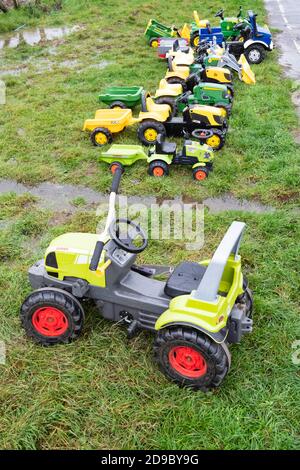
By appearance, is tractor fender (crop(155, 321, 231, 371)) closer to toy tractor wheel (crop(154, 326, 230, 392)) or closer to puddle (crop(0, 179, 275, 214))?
toy tractor wheel (crop(154, 326, 230, 392))

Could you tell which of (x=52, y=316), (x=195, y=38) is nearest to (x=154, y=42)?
(x=195, y=38)

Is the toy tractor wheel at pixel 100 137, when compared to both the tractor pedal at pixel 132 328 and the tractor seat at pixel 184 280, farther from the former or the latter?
the tractor pedal at pixel 132 328

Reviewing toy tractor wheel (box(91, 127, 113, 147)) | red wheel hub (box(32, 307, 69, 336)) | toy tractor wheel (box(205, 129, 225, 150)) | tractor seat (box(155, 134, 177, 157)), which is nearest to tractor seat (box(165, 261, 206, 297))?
red wheel hub (box(32, 307, 69, 336))

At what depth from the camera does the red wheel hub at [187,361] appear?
2758 mm

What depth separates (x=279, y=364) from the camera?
9.93 feet

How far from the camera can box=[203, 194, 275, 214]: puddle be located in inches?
191

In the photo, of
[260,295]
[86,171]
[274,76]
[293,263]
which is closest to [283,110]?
[274,76]

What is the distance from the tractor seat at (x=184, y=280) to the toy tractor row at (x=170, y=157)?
243 cm

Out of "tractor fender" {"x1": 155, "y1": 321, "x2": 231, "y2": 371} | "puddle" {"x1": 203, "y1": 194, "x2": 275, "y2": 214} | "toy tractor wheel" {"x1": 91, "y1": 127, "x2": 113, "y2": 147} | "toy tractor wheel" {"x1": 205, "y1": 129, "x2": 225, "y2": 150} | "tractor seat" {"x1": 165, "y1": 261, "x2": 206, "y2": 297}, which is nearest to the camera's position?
"tractor fender" {"x1": 155, "y1": 321, "x2": 231, "y2": 371}

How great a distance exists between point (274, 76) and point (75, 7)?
962 centimetres

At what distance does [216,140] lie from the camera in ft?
19.4

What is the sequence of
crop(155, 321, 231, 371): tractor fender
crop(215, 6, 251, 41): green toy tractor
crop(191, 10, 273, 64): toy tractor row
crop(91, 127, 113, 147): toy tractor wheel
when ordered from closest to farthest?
crop(155, 321, 231, 371): tractor fender → crop(91, 127, 113, 147): toy tractor wheel → crop(191, 10, 273, 64): toy tractor row → crop(215, 6, 251, 41): green toy tractor

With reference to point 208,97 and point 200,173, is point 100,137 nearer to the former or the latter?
point 200,173

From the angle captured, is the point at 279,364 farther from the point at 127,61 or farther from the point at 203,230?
the point at 127,61
